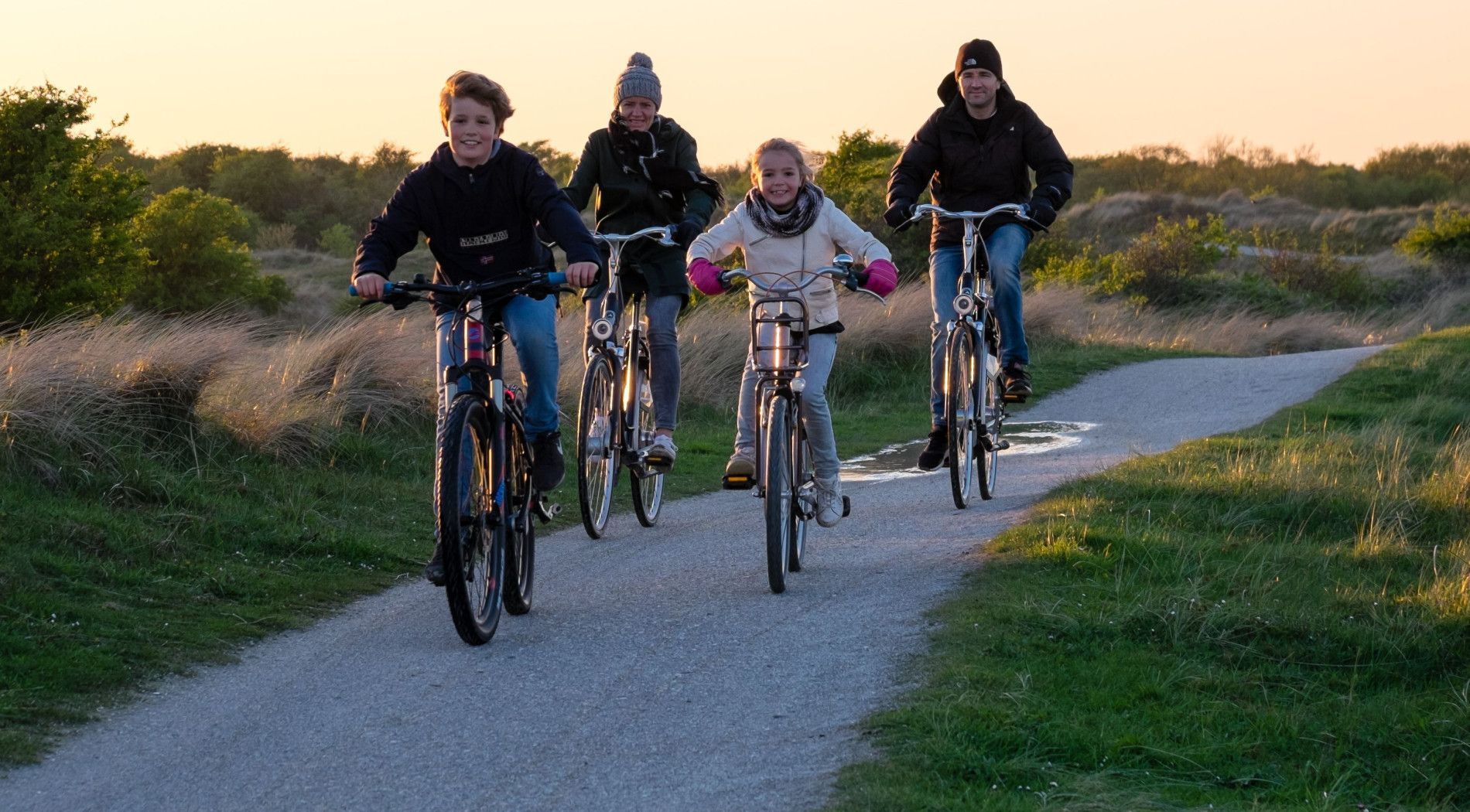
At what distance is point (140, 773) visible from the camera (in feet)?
14.4

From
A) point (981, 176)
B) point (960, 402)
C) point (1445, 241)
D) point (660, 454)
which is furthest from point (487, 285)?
point (1445, 241)

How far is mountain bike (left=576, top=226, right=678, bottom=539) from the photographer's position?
25.8 ft

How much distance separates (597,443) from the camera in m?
7.88

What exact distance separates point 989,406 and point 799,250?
205 cm

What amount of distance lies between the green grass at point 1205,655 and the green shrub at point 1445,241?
35.2 meters

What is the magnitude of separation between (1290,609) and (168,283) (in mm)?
23036

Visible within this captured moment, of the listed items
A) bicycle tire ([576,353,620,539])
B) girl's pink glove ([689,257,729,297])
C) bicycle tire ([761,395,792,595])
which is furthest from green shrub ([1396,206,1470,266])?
bicycle tire ([761,395,792,595])

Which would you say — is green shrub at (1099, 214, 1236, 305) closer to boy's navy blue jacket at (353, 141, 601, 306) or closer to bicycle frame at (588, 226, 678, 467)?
bicycle frame at (588, 226, 678, 467)

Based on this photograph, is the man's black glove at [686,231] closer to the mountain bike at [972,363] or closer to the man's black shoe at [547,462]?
the mountain bike at [972,363]

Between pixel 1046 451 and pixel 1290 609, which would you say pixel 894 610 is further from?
pixel 1046 451

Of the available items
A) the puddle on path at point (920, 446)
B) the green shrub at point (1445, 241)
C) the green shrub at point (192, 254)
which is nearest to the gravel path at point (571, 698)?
the puddle on path at point (920, 446)

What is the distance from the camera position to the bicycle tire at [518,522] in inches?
232

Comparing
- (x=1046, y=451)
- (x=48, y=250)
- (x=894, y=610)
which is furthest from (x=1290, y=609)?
(x=48, y=250)

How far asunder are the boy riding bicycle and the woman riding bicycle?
1.90 metres
